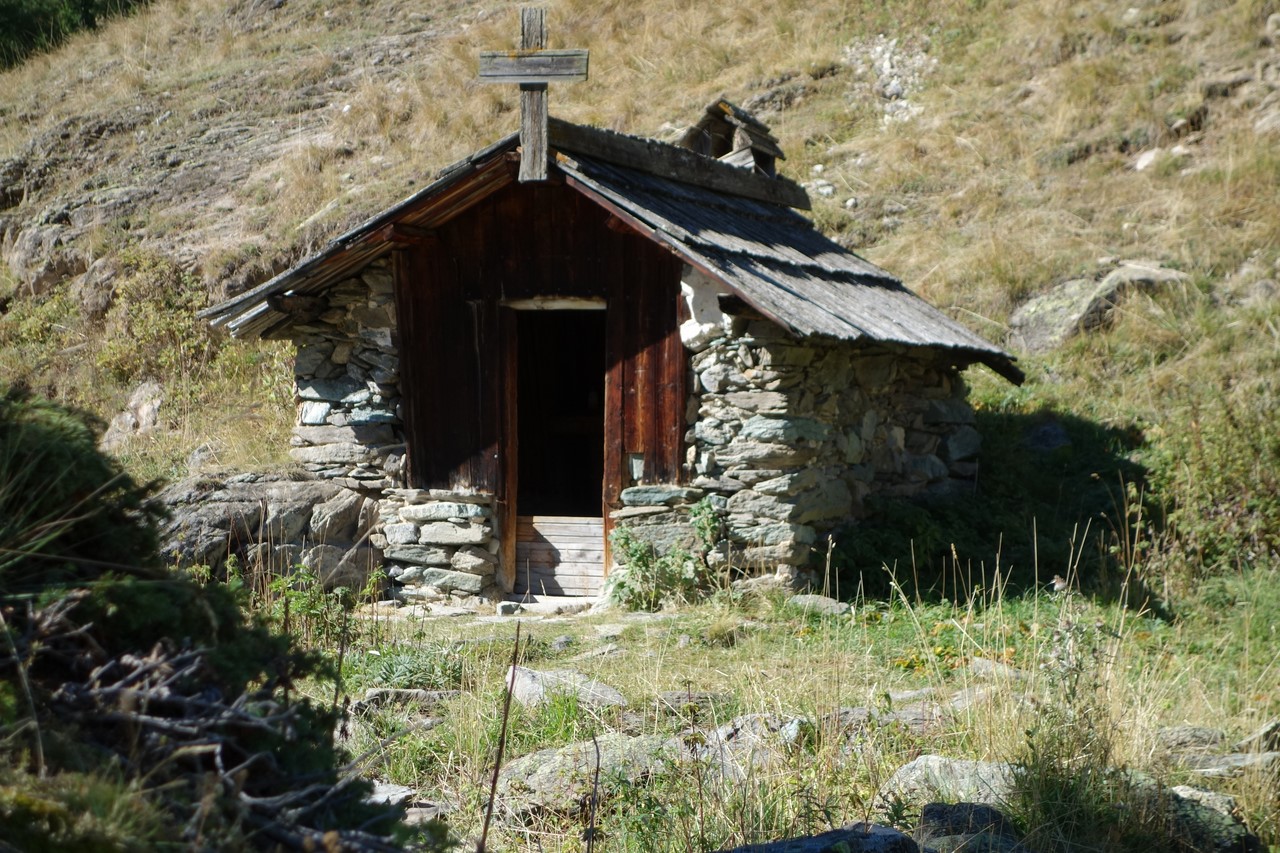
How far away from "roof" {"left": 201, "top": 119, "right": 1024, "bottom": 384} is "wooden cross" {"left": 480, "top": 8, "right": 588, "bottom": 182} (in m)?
0.21

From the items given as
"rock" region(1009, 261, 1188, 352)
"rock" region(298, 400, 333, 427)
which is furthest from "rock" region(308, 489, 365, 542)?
"rock" region(1009, 261, 1188, 352)

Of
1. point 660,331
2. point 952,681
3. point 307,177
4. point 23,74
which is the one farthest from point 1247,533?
point 23,74

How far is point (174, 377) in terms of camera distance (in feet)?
46.7

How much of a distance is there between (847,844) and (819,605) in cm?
448

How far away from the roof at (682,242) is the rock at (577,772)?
3374 mm

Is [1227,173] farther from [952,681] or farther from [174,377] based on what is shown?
[174,377]

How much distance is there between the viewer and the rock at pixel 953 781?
4340mm

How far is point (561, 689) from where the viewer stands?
215 inches

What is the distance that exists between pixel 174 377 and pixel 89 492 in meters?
12.8

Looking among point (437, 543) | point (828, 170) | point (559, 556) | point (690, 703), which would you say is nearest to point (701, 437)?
point (559, 556)

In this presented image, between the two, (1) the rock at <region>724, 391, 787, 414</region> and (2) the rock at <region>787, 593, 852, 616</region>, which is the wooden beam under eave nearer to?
(1) the rock at <region>724, 391, 787, 414</region>

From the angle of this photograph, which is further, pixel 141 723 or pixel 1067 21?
pixel 1067 21

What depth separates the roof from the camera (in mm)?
7930

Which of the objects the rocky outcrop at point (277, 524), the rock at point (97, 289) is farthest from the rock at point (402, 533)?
the rock at point (97, 289)
